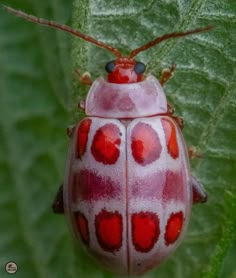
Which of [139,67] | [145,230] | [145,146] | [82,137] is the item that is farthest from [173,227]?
[139,67]

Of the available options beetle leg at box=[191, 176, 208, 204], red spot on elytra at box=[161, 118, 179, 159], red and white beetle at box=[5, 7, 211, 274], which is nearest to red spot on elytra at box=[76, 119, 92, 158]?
red and white beetle at box=[5, 7, 211, 274]

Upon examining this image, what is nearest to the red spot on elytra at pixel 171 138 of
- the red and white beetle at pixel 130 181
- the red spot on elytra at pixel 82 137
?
the red and white beetle at pixel 130 181

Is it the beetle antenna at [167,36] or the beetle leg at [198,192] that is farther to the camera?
the beetle leg at [198,192]

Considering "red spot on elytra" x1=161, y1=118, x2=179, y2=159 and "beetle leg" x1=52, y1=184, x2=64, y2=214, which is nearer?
"red spot on elytra" x1=161, y1=118, x2=179, y2=159

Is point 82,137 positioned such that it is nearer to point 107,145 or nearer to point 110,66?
point 107,145

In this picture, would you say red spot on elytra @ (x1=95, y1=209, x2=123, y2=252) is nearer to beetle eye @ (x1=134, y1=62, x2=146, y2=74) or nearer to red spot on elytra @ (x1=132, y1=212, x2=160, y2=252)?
red spot on elytra @ (x1=132, y1=212, x2=160, y2=252)

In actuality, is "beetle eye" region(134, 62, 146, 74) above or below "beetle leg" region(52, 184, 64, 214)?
above

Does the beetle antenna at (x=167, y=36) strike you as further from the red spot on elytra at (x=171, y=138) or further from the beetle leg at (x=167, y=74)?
the red spot on elytra at (x=171, y=138)

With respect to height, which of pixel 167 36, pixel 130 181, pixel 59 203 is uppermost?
pixel 167 36
